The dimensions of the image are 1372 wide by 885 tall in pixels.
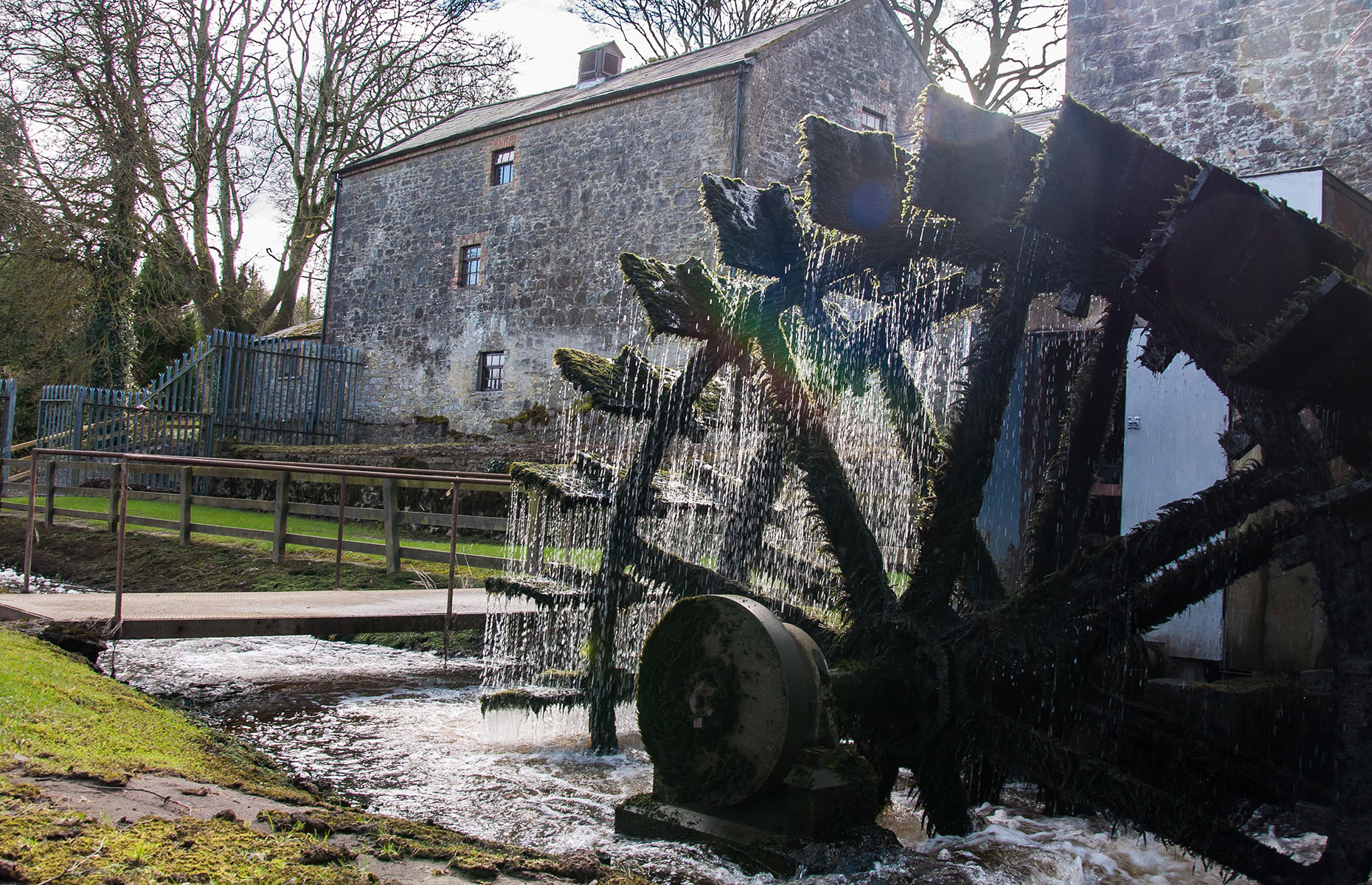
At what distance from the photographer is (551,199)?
1798 cm

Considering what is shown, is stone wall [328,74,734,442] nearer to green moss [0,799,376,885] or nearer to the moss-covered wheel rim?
the moss-covered wheel rim

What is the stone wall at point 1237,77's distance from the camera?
393 inches

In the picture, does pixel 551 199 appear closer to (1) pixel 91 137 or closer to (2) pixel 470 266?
(2) pixel 470 266

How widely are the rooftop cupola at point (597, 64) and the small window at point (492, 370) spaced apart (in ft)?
17.9

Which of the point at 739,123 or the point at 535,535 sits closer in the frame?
the point at 535,535

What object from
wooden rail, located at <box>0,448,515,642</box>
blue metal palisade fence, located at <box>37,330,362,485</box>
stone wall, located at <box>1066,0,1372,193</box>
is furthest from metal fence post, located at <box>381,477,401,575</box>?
blue metal palisade fence, located at <box>37,330,362,485</box>

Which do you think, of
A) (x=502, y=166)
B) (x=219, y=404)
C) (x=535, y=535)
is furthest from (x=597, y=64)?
(x=535, y=535)

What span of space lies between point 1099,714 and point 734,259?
277cm

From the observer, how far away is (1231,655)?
5.41 m

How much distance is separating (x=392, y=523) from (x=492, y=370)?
10446 mm

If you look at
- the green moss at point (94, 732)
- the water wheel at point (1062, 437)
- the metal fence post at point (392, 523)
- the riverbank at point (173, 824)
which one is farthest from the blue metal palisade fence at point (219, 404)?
the riverbank at point (173, 824)

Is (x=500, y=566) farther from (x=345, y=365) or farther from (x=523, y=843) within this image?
(x=345, y=365)

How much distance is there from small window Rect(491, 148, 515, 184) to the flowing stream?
12598 mm

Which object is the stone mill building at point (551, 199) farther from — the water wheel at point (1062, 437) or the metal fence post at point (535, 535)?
the water wheel at point (1062, 437)
